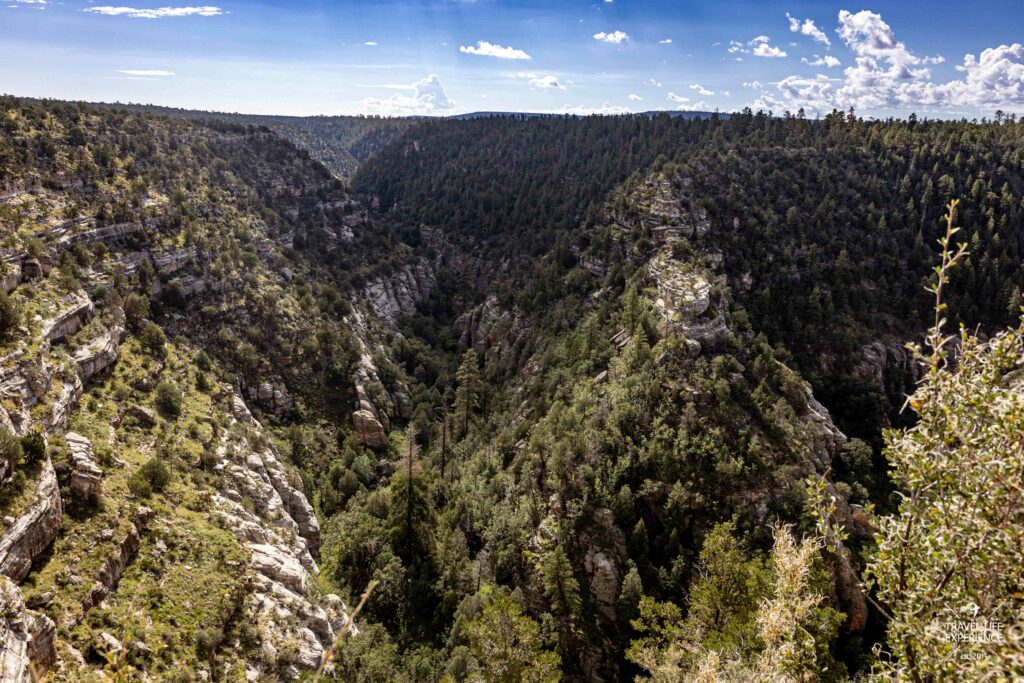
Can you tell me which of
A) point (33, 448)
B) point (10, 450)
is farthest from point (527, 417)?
point (10, 450)

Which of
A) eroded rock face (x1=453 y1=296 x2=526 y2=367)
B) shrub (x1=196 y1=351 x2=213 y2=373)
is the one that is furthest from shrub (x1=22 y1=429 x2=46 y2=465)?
eroded rock face (x1=453 y1=296 x2=526 y2=367)

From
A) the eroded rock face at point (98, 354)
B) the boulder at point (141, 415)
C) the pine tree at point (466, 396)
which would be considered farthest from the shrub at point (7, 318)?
the pine tree at point (466, 396)

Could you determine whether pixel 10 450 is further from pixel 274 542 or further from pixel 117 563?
pixel 274 542

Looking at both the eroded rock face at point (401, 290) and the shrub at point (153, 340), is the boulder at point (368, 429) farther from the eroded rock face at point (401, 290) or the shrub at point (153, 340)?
the eroded rock face at point (401, 290)

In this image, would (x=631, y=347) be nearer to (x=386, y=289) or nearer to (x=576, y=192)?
(x=386, y=289)

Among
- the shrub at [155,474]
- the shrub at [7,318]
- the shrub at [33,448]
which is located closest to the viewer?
the shrub at [33,448]

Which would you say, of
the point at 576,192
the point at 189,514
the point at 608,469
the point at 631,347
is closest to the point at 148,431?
the point at 189,514
